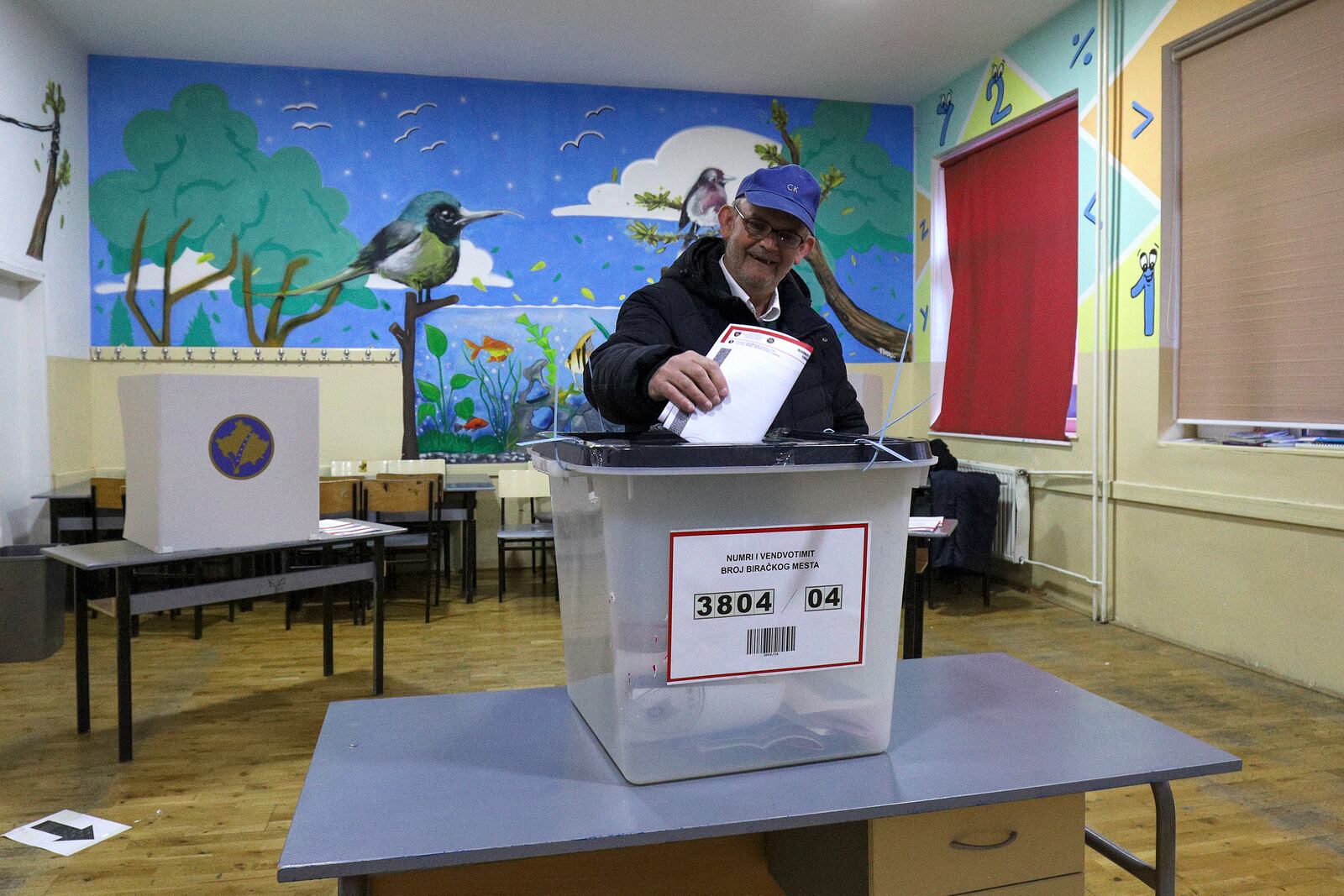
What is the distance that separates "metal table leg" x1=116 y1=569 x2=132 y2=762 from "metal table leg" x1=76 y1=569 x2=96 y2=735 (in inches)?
9.5

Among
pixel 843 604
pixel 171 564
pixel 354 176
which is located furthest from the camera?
pixel 354 176

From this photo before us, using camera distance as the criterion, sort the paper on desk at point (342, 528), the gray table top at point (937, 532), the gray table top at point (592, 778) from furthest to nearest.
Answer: the paper on desk at point (342, 528) < the gray table top at point (937, 532) < the gray table top at point (592, 778)

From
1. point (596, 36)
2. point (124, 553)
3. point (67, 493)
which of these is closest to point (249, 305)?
point (67, 493)

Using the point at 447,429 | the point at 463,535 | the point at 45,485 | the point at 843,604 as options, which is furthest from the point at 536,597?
the point at 843,604

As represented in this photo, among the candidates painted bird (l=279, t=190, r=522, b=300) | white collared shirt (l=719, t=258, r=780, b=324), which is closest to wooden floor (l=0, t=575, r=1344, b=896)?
white collared shirt (l=719, t=258, r=780, b=324)

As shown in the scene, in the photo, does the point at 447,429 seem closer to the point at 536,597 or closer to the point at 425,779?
the point at 536,597

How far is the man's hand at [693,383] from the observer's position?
34.1 inches

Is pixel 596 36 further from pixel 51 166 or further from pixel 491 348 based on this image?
pixel 51 166

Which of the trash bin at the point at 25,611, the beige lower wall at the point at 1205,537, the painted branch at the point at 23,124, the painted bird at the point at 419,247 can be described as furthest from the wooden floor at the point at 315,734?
the painted branch at the point at 23,124

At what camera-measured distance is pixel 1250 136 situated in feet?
12.8

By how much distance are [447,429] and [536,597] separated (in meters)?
1.42

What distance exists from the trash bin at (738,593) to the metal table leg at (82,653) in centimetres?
271

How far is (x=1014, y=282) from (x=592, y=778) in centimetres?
528

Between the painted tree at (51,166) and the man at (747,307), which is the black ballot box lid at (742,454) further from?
the painted tree at (51,166)
